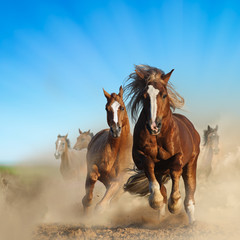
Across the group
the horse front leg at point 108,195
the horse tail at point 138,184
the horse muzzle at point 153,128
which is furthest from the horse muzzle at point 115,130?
the horse muzzle at point 153,128

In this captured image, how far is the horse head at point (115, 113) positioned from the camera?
6.62 metres

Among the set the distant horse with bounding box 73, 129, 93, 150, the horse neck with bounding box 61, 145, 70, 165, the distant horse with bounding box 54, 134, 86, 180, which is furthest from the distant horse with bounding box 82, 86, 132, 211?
the distant horse with bounding box 73, 129, 93, 150

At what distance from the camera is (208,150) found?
12578mm

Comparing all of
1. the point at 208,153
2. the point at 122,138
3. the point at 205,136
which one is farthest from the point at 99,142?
the point at 205,136

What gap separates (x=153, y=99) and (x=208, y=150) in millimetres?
8396

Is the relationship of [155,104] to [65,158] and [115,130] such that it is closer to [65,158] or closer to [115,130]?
[115,130]

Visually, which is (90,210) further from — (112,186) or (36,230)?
(36,230)

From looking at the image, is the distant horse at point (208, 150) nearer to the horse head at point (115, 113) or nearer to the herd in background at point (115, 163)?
the herd in background at point (115, 163)

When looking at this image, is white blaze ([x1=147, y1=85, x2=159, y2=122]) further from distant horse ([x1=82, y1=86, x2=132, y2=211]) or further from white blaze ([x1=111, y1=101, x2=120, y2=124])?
distant horse ([x1=82, y1=86, x2=132, y2=211])

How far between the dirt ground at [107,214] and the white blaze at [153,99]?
1928 mm

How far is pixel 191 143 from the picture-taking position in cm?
587

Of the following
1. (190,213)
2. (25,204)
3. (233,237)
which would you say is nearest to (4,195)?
(25,204)

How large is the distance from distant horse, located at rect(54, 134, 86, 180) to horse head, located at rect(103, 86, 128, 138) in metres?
6.92

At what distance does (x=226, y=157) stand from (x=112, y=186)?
7.49 metres
